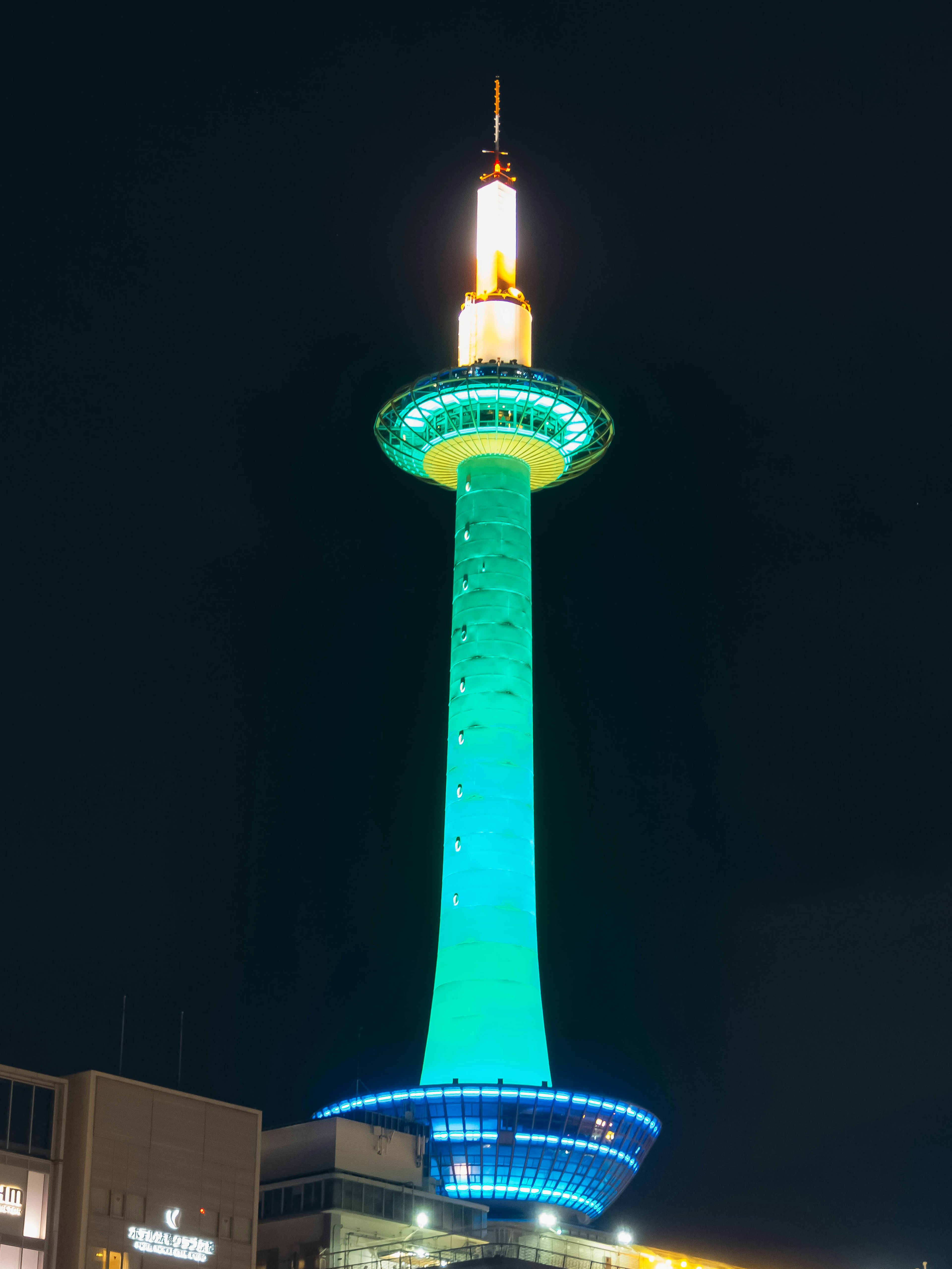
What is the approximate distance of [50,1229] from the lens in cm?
9412

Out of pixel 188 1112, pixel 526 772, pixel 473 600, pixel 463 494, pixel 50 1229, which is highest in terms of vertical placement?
pixel 463 494

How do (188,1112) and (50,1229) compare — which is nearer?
(50,1229)

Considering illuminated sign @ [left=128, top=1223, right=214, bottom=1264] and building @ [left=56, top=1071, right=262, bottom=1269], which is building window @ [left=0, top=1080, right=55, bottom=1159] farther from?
illuminated sign @ [left=128, top=1223, right=214, bottom=1264]

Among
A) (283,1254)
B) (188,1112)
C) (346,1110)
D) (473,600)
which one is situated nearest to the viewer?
(188,1112)

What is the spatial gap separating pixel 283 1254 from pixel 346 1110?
14188 millimetres

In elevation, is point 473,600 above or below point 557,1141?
above

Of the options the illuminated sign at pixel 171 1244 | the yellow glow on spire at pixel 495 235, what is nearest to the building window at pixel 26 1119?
the illuminated sign at pixel 171 1244

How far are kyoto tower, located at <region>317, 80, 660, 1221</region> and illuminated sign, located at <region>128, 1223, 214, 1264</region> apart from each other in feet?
102

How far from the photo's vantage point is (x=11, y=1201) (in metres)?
92.9

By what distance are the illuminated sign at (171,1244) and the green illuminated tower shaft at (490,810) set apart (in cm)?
4358

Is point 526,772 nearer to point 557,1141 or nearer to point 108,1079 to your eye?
point 557,1141

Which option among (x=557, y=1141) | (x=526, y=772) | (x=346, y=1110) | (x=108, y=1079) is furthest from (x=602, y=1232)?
(x=108, y=1079)

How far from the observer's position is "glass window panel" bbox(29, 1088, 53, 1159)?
94.9 m

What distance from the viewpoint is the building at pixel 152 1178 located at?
3730 inches
